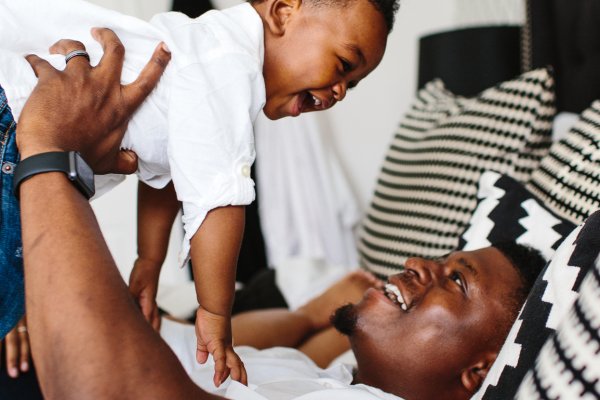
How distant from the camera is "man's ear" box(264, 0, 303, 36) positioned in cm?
115

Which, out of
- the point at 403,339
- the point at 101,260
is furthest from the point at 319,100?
the point at 101,260

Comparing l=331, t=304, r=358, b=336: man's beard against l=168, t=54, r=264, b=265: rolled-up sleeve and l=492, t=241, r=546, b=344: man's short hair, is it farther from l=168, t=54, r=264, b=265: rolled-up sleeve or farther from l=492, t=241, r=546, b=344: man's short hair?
l=168, t=54, r=264, b=265: rolled-up sleeve

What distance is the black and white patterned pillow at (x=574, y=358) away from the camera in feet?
1.78

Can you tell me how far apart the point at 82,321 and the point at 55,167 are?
208mm

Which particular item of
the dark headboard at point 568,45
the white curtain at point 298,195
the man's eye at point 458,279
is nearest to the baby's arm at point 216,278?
the man's eye at point 458,279

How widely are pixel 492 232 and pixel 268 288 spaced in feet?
2.76

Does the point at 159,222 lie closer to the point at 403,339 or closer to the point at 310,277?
the point at 403,339

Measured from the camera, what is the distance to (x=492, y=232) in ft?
4.78

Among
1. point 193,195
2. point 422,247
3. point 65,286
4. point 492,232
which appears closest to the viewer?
point 65,286

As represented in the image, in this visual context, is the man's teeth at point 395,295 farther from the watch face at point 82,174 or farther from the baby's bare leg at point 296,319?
the watch face at point 82,174

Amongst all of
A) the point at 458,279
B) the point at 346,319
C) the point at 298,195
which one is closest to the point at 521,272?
the point at 458,279

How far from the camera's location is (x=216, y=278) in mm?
960

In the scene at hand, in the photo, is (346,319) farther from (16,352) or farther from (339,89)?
(16,352)

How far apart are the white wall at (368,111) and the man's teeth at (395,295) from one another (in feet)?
5.07
